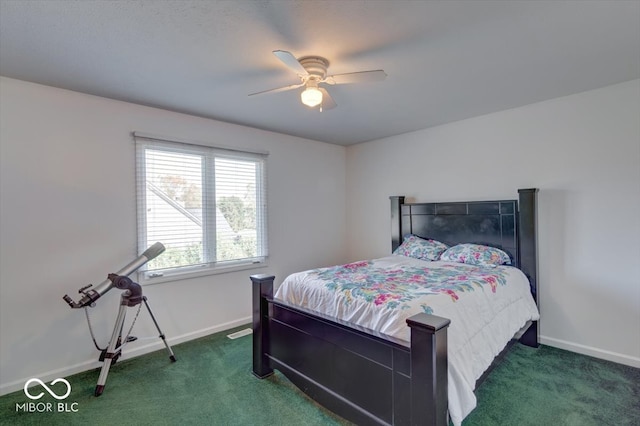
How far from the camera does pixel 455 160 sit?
3.86m

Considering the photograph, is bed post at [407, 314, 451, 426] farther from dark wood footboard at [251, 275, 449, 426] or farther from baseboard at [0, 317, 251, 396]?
baseboard at [0, 317, 251, 396]

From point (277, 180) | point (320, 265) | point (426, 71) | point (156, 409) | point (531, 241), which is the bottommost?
point (156, 409)

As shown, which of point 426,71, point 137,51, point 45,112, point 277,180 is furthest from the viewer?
point 277,180

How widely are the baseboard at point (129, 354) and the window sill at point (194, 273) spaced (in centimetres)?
60

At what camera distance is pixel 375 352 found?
181 centimetres

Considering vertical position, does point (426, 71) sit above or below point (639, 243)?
above

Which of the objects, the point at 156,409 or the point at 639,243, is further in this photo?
the point at 639,243

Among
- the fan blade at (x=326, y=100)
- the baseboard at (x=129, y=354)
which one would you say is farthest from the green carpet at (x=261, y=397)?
the fan blade at (x=326, y=100)

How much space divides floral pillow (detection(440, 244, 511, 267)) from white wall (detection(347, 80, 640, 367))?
0.42m

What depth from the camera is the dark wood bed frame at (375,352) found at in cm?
152

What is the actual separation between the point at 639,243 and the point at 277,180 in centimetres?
370

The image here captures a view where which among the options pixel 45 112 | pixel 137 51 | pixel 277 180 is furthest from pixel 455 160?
pixel 45 112

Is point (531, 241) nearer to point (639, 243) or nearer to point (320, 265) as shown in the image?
point (639, 243)

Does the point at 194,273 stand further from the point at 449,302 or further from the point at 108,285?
the point at 449,302
